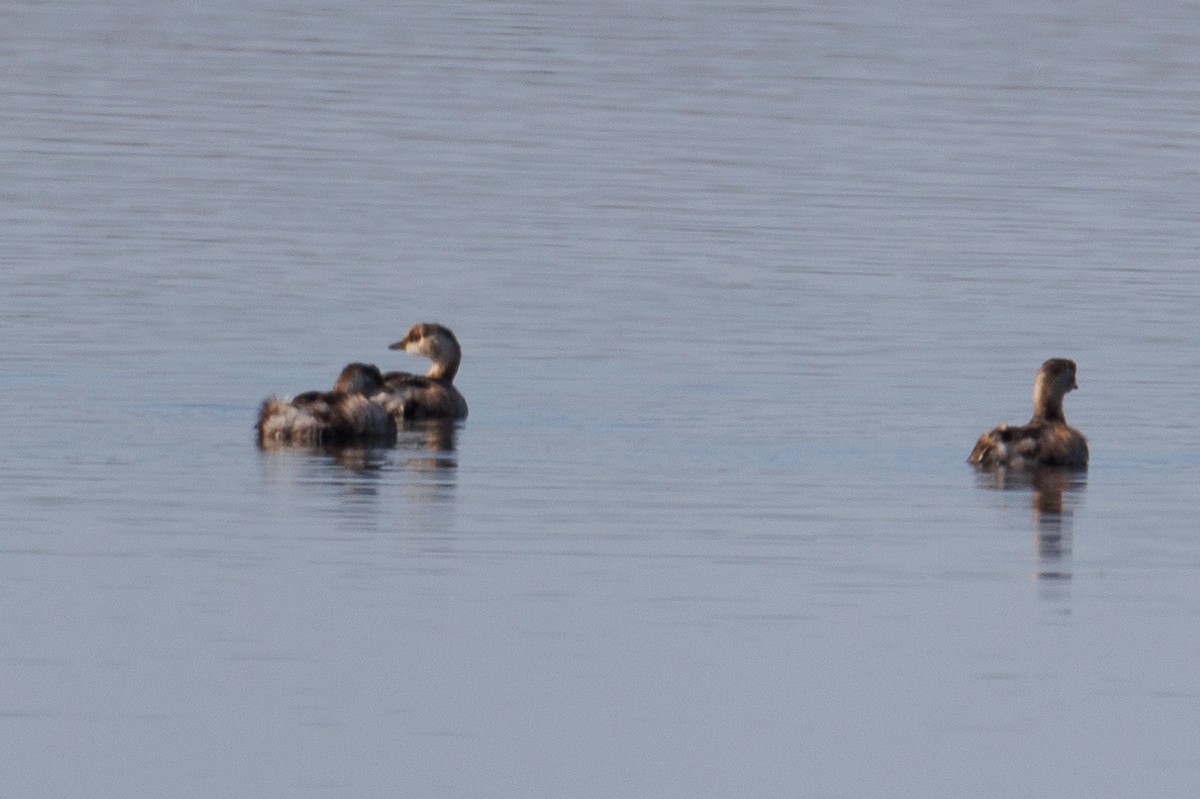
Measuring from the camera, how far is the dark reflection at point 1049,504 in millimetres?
15125

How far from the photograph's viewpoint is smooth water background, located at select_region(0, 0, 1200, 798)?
11.9 m

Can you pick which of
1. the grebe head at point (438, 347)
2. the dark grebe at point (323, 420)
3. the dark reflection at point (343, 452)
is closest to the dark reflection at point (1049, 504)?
the dark reflection at point (343, 452)

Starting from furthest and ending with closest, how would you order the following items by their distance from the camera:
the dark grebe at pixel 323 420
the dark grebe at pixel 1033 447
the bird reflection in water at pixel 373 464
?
the dark grebe at pixel 323 420 < the dark grebe at pixel 1033 447 < the bird reflection in water at pixel 373 464

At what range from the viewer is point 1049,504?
1702 centimetres

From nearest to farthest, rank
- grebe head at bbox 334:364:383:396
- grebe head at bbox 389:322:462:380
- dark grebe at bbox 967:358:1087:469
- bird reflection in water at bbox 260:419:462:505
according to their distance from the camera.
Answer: bird reflection in water at bbox 260:419:462:505 → dark grebe at bbox 967:358:1087:469 → grebe head at bbox 334:364:383:396 → grebe head at bbox 389:322:462:380

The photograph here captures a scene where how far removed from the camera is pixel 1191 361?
22.0 metres

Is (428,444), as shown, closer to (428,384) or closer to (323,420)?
(323,420)

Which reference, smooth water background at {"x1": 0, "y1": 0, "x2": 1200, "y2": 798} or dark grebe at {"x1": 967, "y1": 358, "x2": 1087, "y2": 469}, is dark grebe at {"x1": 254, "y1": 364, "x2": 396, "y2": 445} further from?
dark grebe at {"x1": 967, "y1": 358, "x2": 1087, "y2": 469}

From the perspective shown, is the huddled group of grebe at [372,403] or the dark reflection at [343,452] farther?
the huddled group of grebe at [372,403]

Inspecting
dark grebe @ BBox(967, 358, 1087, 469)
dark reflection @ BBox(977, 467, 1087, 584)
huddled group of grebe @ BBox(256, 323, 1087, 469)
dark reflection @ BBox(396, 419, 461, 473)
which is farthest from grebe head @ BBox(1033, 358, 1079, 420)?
dark reflection @ BBox(396, 419, 461, 473)

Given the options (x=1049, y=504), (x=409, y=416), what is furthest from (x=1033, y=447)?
→ (x=409, y=416)

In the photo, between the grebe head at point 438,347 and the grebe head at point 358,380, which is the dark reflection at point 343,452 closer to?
the grebe head at point 358,380

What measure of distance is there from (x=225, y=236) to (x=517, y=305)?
4036 millimetres

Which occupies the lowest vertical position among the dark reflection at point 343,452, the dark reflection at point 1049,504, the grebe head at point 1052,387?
the dark reflection at point 1049,504
